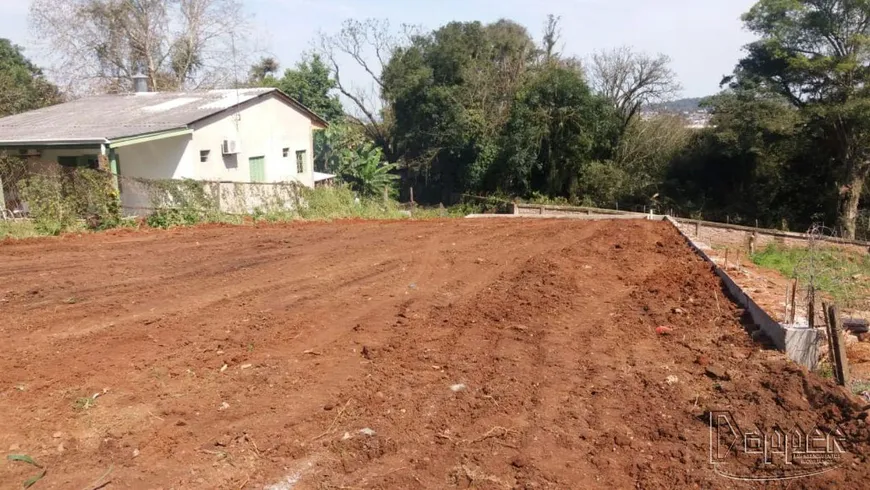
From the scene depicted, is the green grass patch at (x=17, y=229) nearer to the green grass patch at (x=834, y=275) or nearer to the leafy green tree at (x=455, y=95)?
the green grass patch at (x=834, y=275)

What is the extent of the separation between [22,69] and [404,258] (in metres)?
31.7

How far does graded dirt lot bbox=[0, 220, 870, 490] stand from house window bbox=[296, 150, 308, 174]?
49.4 feet

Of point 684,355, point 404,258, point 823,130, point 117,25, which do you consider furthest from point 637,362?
point 117,25

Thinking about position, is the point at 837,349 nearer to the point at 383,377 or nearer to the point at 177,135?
the point at 383,377

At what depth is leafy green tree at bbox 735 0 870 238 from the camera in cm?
2212

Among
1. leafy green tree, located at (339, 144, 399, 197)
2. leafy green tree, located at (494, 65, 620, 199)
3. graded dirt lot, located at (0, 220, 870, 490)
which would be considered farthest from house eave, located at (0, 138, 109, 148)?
leafy green tree, located at (494, 65, 620, 199)

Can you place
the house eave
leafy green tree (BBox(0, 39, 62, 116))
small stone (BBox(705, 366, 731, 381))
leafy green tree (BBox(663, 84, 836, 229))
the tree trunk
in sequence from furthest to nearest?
1. leafy green tree (BBox(0, 39, 62, 116))
2. leafy green tree (BBox(663, 84, 836, 229))
3. the tree trunk
4. the house eave
5. small stone (BBox(705, 366, 731, 381))

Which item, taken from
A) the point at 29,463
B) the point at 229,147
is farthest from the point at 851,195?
the point at 29,463

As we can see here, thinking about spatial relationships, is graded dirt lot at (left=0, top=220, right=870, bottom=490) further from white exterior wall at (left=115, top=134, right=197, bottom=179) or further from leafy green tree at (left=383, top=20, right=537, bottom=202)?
leafy green tree at (left=383, top=20, right=537, bottom=202)

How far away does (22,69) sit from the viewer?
108 feet

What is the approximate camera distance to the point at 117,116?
19016 millimetres

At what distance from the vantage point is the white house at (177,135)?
16.0 meters

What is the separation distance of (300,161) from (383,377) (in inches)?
814

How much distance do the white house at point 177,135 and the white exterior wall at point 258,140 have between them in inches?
1.2
